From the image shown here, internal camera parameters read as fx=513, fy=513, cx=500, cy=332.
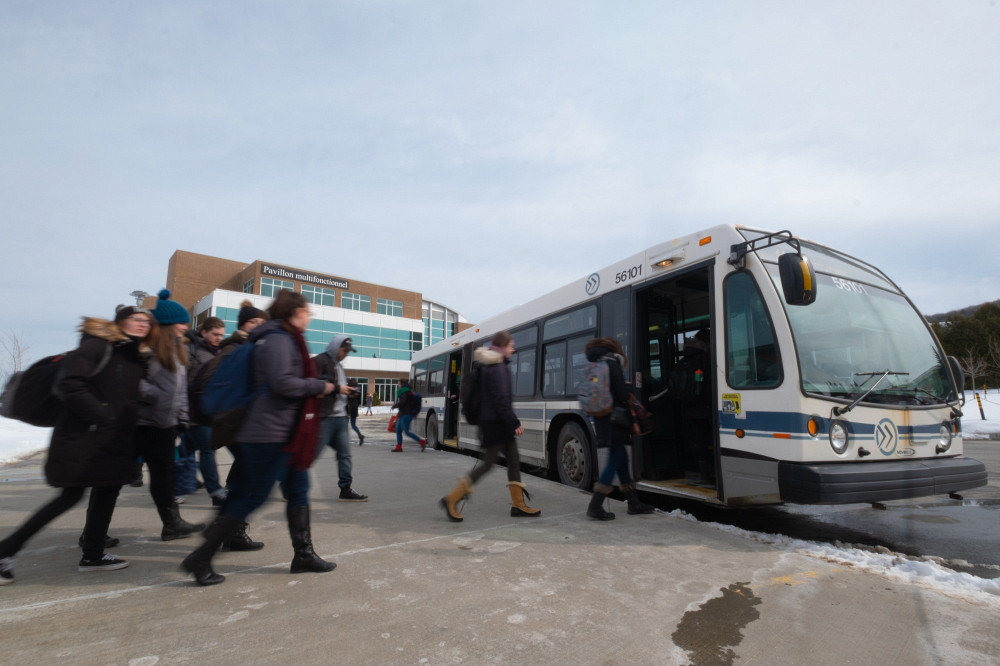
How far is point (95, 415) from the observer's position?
298 centimetres

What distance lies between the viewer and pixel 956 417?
15.4 feet

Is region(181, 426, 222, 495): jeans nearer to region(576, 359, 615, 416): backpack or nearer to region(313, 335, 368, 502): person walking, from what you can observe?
region(313, 335, 368, 502): person walking

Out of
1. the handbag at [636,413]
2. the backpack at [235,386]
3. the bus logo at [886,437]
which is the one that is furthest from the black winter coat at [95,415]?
the bus logo at [886,437]

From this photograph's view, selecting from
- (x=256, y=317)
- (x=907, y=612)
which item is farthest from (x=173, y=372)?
(x=907, y=612)

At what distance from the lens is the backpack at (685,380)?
5.71m

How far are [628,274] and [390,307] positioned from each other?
2166 inches

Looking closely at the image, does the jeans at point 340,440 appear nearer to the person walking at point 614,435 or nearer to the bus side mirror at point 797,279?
the person walking at point 614,435

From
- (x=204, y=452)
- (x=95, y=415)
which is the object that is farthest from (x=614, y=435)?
(x=95, y=415)

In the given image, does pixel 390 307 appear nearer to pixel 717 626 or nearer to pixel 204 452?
pixel 204 452

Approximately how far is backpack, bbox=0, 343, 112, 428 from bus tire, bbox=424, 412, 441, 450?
33.1ft

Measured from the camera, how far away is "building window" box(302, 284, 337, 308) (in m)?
52.2

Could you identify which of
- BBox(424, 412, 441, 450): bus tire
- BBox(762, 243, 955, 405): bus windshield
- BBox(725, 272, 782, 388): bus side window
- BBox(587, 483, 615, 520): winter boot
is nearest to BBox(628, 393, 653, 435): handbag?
BBox(587, 483, 615, 520): winter boot

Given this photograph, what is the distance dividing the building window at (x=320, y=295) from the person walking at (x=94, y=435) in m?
51.1

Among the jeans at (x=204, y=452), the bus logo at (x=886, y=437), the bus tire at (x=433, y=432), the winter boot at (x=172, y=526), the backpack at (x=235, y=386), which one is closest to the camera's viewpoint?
the backpack at (x=235, y=386)
